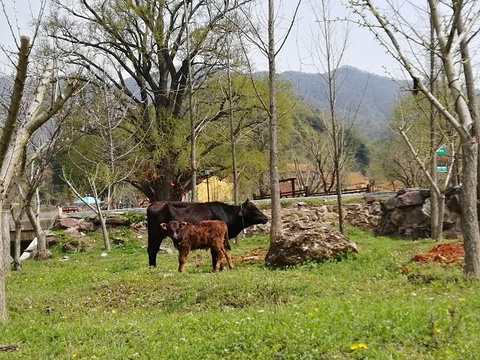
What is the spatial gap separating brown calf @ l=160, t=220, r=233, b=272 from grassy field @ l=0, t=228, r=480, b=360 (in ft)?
2.11

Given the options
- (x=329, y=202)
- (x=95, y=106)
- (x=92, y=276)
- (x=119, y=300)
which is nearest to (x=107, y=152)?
(x=95, y=106)

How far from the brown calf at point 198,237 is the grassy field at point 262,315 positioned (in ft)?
2.11

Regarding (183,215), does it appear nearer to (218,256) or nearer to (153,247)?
(153,247)

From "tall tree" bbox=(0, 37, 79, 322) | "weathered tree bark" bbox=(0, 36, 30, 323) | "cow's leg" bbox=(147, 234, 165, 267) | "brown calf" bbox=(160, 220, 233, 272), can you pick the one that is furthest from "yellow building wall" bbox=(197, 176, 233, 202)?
"weathered tree bark" bbox=(0, 36, 30, 323)

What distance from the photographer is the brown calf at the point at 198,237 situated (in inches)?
482

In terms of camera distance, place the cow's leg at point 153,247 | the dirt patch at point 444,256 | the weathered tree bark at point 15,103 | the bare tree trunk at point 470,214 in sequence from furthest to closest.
→ the cow's leg at point 153,247
the dirt patch at point 444,256
the bare tree trunk at point 470,214
the weathered tree bark at point 15,103

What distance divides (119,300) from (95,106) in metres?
14.8

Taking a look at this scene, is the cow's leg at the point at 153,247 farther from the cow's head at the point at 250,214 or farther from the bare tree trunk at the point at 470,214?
the bare tree trunk at the point at 470,214

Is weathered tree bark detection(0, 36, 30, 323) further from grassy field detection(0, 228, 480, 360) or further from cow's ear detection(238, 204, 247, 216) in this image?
cow's ear detection(238, 204, 247, 216)

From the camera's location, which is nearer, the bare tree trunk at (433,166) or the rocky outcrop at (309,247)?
the rocky outcrop at (309,247)

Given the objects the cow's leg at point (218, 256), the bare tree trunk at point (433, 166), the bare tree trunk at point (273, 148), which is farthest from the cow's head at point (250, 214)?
the bare tree trunk at point (433, 166)

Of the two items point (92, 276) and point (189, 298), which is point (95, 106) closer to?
point (92, 276)

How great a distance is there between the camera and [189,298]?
896 cm

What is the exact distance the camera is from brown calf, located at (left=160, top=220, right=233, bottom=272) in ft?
40.2
